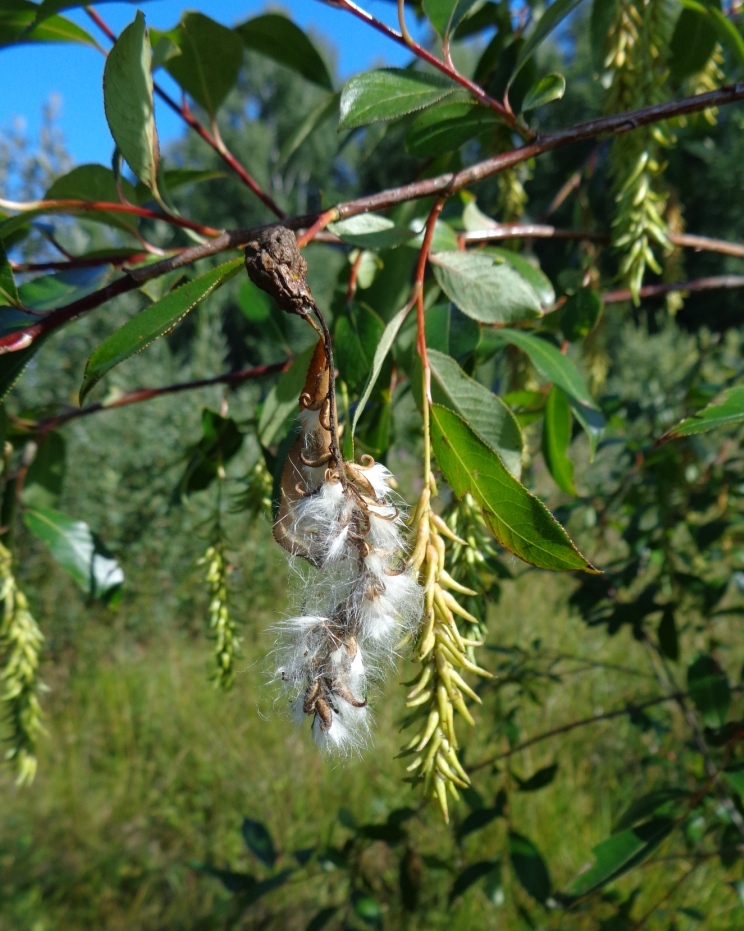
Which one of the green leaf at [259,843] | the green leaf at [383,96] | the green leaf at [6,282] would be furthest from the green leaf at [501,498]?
the green leaf at [259,843]

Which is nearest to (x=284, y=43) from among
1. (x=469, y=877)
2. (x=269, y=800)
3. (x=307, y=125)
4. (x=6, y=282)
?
(x=307, y=125)

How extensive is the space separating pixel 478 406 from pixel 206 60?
545mm

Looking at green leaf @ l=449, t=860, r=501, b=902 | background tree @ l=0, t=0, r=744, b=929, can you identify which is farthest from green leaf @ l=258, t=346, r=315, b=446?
green leaf @ l=449, t=860, r=501, b=902

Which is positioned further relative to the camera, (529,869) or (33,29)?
(529,869)

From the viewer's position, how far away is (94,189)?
65cm

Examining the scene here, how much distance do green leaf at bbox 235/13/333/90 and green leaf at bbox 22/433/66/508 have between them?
534 millimetres

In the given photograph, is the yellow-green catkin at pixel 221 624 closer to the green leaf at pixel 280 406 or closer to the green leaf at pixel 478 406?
the green leaf at pixel 280 406

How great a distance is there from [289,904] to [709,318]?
660cm

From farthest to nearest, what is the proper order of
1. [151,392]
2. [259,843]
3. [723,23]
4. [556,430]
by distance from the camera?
[259,843]
[151,392]
[556,430]
[723,23]

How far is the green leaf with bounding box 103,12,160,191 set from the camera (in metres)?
0.48

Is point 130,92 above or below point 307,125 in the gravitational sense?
above

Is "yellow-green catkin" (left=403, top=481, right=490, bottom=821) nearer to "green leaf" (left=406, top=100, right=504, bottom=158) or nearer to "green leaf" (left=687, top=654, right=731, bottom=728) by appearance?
"green leaf" (left=406, top=100, right=504, bottom=158)

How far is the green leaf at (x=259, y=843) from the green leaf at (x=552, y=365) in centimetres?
101

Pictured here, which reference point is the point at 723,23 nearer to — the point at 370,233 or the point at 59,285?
the point at 370,233
